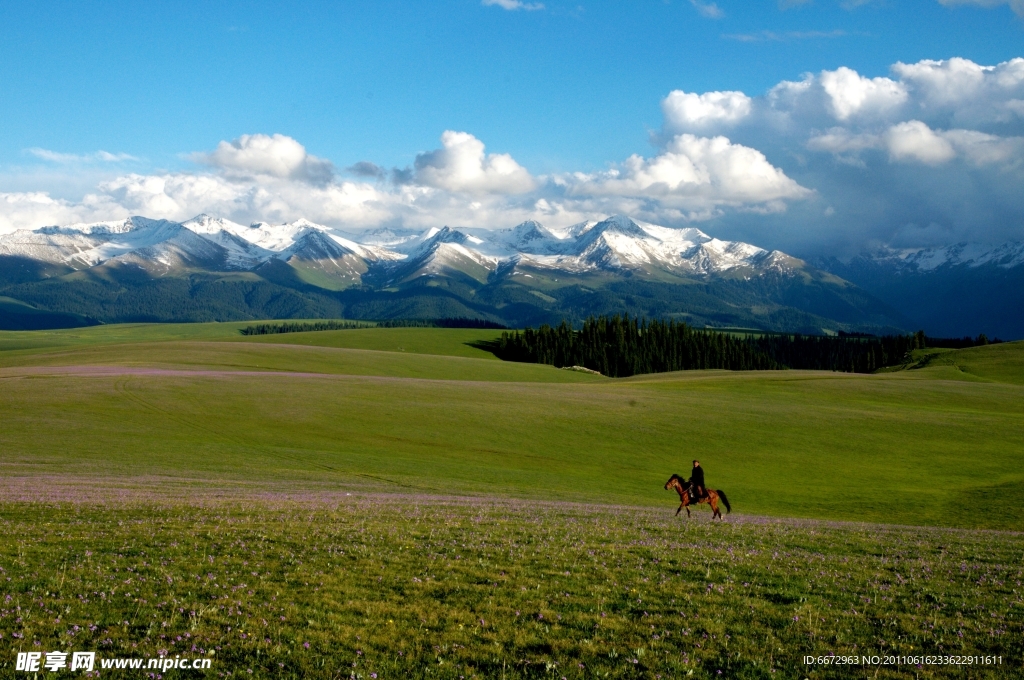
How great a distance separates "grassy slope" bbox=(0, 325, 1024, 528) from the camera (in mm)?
46906

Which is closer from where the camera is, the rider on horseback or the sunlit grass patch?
the sunlit grass patch

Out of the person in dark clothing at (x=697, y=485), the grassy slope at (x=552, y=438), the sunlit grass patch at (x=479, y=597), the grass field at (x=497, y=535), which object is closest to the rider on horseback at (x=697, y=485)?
the person in dark clothing at (x=697, y=485)

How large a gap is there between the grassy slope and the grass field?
16.2 inches

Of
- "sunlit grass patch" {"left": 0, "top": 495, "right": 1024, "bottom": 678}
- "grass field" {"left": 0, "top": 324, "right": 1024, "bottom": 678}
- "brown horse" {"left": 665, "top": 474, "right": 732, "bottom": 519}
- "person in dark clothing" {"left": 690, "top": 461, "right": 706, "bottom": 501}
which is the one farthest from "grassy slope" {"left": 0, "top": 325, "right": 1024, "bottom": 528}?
"sunlit grass patch" {"left": 0, "top": 495, "right": 1024, "bottom": 678}

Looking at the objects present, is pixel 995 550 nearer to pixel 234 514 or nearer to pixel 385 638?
pixel 385 638

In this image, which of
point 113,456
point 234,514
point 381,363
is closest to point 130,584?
point 234,514

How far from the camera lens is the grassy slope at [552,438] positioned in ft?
154

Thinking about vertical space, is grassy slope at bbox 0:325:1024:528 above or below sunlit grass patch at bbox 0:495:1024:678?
below

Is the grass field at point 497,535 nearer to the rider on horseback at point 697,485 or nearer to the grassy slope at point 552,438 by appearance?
the grassy slope at point 552,438

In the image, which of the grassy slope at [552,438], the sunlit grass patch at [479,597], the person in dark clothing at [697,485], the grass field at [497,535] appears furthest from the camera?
the grassy slope at [552,438]

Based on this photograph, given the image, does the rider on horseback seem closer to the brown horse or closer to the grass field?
the brown horse

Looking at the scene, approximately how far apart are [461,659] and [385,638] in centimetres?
158

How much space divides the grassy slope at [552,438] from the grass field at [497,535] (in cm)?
41

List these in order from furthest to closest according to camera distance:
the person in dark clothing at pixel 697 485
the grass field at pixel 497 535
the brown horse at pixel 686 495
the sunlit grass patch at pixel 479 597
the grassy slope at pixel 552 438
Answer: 1. the grassy slope at pixel 552 438
2. the brown horse at pixel 686 495
3. the person in dark clothing at pixel 697 485
4. the grass field at pixel 497 535
5. the sunlit grass patch at pixel 479 597
